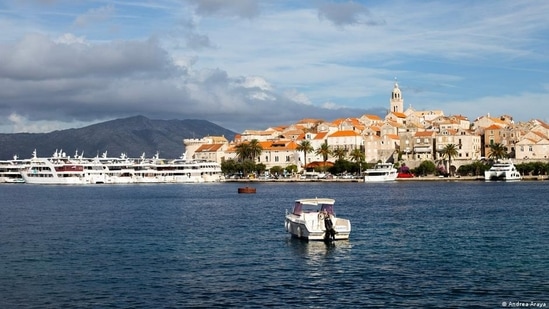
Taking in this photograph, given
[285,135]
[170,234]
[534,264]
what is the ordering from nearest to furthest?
[534,264], [170,234], [285,135]

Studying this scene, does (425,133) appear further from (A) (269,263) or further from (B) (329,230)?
(A) (269,263)

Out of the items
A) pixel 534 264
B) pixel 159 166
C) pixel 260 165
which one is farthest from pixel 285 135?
pixel 534 264

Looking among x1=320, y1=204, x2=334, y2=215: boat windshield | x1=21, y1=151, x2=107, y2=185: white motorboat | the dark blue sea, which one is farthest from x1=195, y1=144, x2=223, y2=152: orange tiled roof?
x1=320, y1=204, x2=334, y2=215: boat windshield

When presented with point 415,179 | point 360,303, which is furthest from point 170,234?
point 415,179

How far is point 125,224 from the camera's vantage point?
50.5m

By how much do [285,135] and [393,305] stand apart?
159 m

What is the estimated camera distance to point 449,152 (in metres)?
143

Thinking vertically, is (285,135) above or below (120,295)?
above

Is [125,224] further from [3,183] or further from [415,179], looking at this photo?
[3,183]

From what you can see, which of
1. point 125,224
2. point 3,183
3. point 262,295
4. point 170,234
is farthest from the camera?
point 3,183

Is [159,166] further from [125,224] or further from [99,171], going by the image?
[125,224]

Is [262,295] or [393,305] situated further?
[262,295]

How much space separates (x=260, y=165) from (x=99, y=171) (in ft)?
107

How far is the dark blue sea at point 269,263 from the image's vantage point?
24391mm
